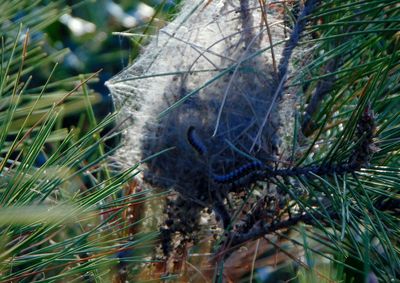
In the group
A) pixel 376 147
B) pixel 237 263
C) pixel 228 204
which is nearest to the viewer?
pixel 376 147

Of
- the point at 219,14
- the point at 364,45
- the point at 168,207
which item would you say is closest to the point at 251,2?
the point at 219,14

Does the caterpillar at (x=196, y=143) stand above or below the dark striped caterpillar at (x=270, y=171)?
above

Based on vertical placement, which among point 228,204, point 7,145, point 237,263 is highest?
point 7,145

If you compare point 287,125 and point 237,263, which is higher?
point 287,125

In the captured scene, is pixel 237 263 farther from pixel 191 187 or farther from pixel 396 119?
pixel 396 119

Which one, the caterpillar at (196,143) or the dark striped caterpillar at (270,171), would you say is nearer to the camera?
the dark striped caterpillar at (270,171)
